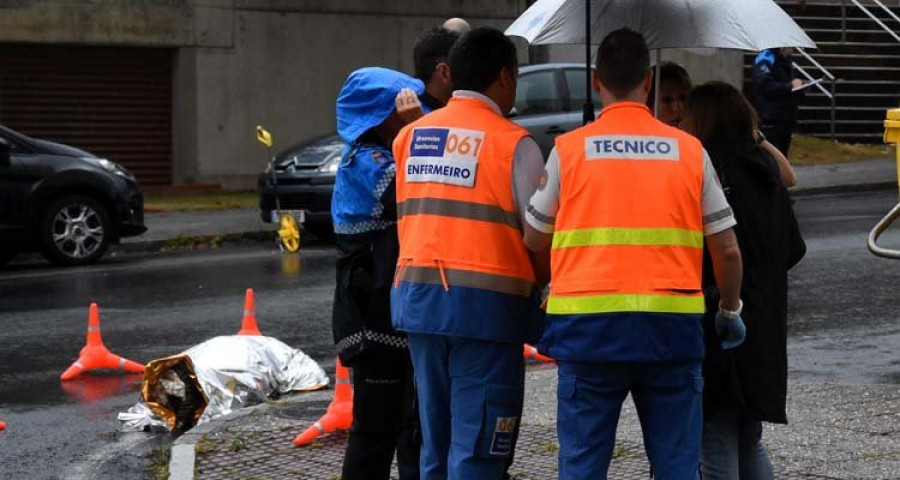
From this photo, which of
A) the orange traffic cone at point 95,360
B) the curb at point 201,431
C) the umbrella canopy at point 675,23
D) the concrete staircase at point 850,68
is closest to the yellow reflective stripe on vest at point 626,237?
the umbrella canopy at point 675,23

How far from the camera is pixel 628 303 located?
4.71 metres

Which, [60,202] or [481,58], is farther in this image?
[60,202]

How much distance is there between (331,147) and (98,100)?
6439 millimetres

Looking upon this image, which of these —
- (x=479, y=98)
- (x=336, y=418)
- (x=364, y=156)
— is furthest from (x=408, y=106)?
(x=336, y=418)

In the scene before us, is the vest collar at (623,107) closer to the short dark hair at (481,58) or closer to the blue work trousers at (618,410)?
the short dark hair at (481,58)

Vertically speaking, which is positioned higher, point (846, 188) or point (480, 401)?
point (480, 401)

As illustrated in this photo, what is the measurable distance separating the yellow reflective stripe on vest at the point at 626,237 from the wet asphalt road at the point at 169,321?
11.5ft

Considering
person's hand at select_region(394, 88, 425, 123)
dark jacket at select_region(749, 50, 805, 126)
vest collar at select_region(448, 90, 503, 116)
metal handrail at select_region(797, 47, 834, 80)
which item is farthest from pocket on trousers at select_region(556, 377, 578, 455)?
metal handrail at select_region(797, 47, 834, 80)

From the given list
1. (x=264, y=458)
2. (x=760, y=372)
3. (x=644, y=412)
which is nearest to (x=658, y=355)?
(x=644, y=412)

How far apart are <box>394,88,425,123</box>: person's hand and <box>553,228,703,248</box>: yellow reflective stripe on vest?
113 centimetres

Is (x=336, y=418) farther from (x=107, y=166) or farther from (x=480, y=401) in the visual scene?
(x=107, y=166)

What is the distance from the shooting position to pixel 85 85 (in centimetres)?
2292

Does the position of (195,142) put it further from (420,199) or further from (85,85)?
(420,199)

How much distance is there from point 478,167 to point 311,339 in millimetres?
5992
